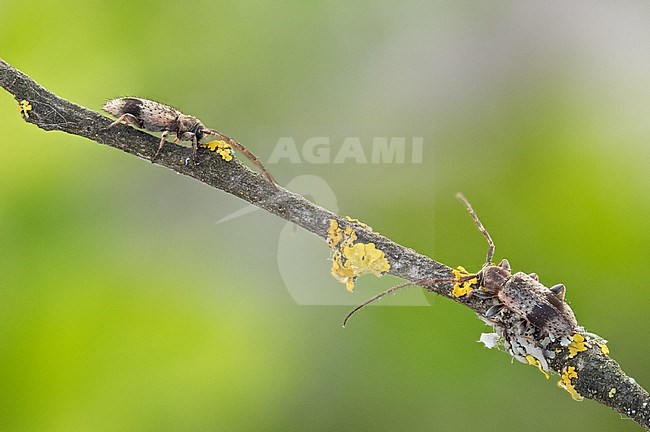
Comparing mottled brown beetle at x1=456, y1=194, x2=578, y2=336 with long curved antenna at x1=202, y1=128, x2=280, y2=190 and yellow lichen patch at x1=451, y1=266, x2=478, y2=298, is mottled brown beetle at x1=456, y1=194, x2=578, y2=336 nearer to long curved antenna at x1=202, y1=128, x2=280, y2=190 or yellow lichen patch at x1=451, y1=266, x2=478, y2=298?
yellow lichen patch at x1=451, y1=266, x2=478, y2=298

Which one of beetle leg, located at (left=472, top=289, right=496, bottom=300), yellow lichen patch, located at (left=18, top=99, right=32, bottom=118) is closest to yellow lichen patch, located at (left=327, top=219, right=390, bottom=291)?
beetle leg, located at (left=472, top=289, right=496, bottom=300)

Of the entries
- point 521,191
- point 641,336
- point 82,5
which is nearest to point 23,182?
point 82,5

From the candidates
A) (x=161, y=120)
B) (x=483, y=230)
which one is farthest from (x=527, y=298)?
(x=161, y=120)

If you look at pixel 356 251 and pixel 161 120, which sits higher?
pixel 161 120

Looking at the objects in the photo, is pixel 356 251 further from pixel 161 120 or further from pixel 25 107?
pixel 25 107

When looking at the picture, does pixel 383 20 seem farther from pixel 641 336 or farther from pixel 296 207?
pixel 296 207

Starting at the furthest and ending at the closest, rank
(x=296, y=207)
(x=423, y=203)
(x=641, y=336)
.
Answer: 1. (x=423, y=203)
2. (x=641, y=336)
3. (x=296, y=207)

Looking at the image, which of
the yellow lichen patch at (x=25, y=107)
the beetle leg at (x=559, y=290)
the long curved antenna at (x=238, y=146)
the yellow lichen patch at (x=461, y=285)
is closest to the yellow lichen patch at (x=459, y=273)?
the yellow lichen patch at (x=461, y=285)
